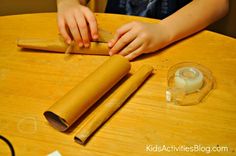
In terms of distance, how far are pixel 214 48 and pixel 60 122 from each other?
1.43 ft

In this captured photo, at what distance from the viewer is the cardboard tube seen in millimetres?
583

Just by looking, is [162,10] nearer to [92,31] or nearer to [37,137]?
[92,31]

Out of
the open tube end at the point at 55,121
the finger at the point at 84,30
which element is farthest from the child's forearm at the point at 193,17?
the open tube end at the point at 55,121

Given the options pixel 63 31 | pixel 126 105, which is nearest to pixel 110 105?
pixel 126 105

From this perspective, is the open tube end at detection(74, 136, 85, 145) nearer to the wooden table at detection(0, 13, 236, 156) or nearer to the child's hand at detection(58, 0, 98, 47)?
the wooden table at detection(0, 13, 236, 156)

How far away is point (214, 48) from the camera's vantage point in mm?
791

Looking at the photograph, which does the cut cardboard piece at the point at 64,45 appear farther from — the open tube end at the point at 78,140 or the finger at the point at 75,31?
the open tube end at the point at 78,140

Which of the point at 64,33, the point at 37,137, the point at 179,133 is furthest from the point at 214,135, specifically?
the point at 64,33

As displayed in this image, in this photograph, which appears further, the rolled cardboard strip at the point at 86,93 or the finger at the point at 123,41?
the finger at the point at 123,41

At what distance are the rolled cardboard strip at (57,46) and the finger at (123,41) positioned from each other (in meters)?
0.02

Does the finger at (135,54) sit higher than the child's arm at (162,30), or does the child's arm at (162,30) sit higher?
the child's arm at (162,30)

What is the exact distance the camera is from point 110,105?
2.07 ft

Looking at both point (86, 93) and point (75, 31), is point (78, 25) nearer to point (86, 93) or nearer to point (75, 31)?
point (75, 31)

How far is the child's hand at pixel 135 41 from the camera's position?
2.52 feet
